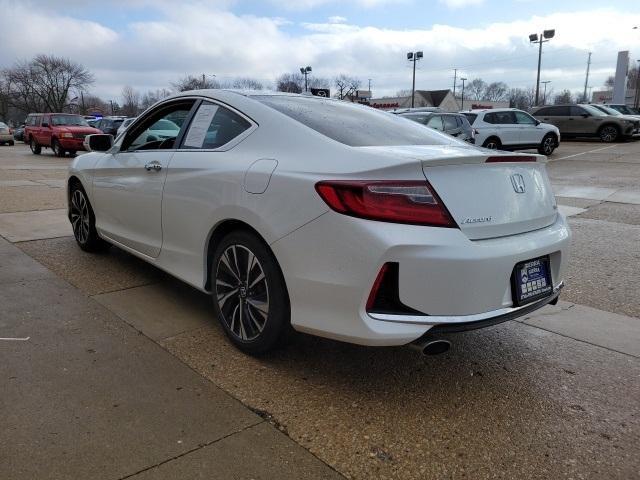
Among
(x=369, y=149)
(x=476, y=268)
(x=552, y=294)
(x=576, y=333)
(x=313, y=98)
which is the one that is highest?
(x=313, y=98)

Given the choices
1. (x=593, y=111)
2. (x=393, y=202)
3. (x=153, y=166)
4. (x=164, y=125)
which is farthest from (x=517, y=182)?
(x=593, y=111)

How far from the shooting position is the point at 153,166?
398 centimetres

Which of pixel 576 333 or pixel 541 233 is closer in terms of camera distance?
pixel 541 233

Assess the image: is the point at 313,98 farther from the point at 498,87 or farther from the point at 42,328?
the point at 498,87

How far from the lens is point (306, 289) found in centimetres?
277

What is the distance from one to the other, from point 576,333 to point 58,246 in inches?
199

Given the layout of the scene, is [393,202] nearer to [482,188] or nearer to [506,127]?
[482,188]

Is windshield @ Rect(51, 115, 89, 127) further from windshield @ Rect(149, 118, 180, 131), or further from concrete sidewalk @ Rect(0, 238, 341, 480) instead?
concrete sidewalk @ Rect(0, 238, 341, 480)

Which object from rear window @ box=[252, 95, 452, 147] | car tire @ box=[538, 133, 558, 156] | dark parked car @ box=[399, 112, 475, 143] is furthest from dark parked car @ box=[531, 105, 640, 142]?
rear window @ box=[252, 95, 452, 147]

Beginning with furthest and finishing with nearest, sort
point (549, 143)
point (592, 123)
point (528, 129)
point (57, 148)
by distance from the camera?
point (592, 123)
point (57, 148)
point (549, 143)
point (528, 129)

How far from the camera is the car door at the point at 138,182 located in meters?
3.99

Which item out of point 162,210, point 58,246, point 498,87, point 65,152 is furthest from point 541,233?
point 498,87

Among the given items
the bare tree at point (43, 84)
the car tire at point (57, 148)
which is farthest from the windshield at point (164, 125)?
the bare tree at point (43, 84)

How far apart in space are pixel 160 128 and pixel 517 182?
2.93 metres
